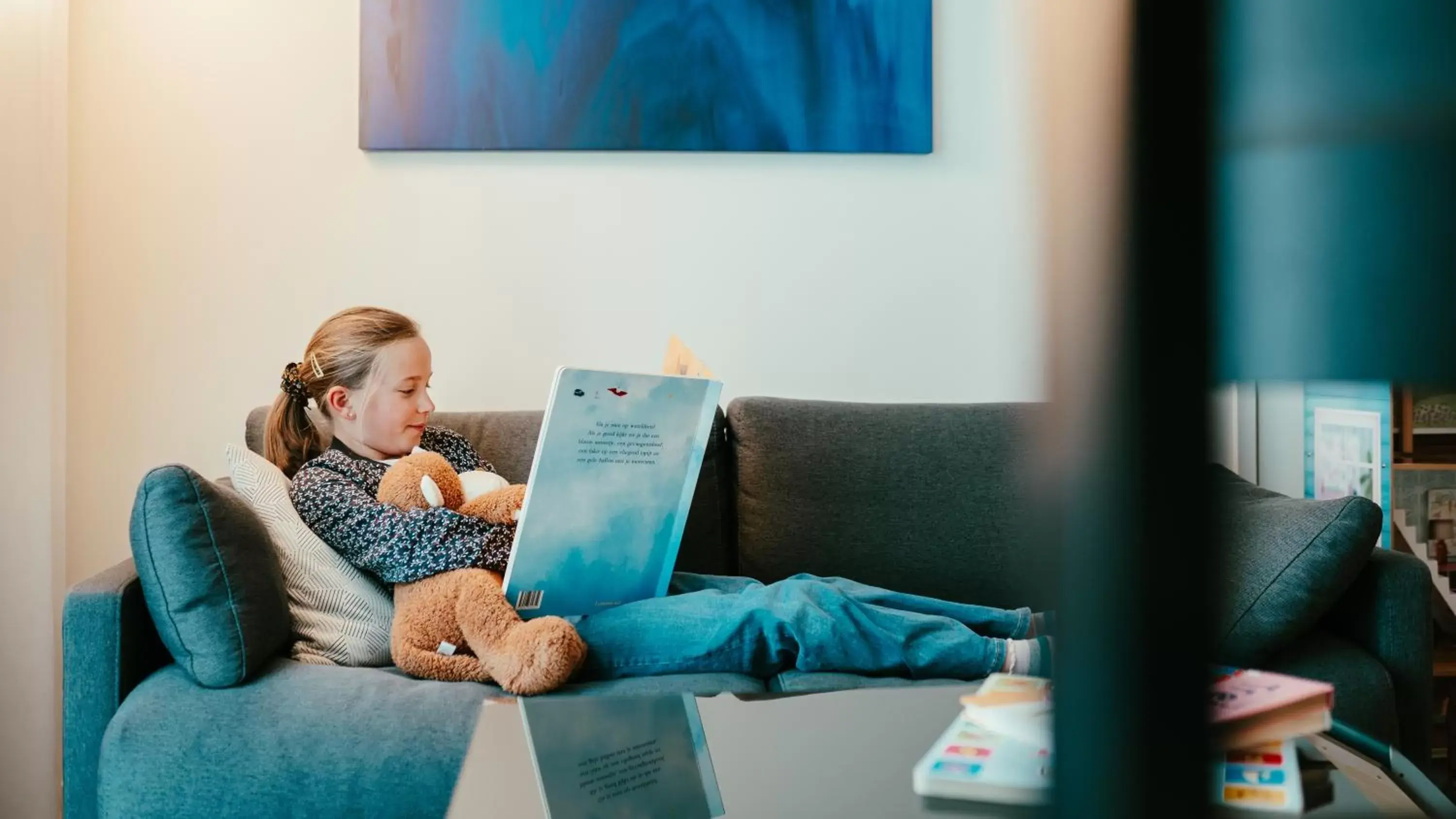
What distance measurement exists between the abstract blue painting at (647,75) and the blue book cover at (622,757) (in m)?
1.37

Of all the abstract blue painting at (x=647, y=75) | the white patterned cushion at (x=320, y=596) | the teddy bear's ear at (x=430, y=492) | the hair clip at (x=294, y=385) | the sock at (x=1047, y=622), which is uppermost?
the abstract blue painting at (x=647, y=75)

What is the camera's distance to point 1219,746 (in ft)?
0.41

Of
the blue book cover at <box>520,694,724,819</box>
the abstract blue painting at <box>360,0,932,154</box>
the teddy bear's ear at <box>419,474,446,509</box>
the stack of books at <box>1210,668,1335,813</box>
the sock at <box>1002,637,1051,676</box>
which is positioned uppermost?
the abstract blue painting at <box>360,0,932,154</box>

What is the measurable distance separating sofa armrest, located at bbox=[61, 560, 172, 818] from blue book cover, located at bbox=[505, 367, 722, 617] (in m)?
0.47

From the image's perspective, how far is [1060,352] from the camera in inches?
5.2

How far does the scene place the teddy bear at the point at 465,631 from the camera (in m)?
1.40

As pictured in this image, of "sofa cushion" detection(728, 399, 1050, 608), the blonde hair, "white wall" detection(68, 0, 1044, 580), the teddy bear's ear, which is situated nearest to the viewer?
the teddy bear's ear

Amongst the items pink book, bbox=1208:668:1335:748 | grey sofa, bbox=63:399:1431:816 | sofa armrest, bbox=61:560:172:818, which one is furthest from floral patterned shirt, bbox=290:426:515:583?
pink book, bbox=1208:668:1335:748

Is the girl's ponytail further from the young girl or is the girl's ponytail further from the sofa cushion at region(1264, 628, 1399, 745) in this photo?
the sofa cushion at region(1264, 628, 1399, 745)

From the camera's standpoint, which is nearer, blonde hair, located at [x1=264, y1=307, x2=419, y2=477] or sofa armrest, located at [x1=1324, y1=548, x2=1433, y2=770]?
sofa armrest, located at [x1=1324, y1=548, x2=1433, y2=770]

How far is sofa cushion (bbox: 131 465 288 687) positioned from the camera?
4.39 feet

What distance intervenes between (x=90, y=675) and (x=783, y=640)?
865 mm

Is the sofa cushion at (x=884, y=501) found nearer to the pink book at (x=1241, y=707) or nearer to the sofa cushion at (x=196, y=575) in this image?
the sofa cushion at (x=196, y=575)

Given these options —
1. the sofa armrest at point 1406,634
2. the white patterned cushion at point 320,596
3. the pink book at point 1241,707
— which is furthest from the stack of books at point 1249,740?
the white patterned cushion at point 320,596
